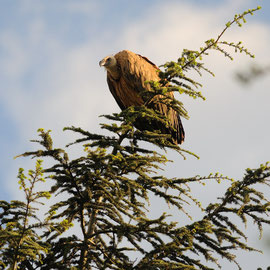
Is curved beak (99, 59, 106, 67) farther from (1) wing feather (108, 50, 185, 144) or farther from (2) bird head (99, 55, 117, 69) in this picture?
(1) wing feather (108, 50, 185, 144)

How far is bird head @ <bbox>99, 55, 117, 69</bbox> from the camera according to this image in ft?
30.5

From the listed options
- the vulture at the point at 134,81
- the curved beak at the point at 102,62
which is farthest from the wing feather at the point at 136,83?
the curved beak at the point at 102,62

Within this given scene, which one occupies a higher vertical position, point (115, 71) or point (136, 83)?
point (115, 71)

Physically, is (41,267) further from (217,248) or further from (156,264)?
(217,248)

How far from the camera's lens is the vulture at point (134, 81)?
8.86 meters

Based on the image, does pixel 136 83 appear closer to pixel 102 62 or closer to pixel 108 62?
pixel 108 62

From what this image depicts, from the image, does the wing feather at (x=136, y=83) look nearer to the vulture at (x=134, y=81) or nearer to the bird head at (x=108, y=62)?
the vulture at (x=134, y=81)

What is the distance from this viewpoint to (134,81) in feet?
29.1

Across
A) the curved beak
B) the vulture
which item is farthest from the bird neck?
the curved beak

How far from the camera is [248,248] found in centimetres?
557

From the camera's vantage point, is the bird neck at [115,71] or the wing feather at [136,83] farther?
the bird neck at [115,71]

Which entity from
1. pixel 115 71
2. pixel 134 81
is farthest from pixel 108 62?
pixel 134 81

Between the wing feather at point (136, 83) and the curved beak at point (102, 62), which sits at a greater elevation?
the curved beak at point (102, 62)

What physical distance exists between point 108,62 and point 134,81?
85 centimetres
